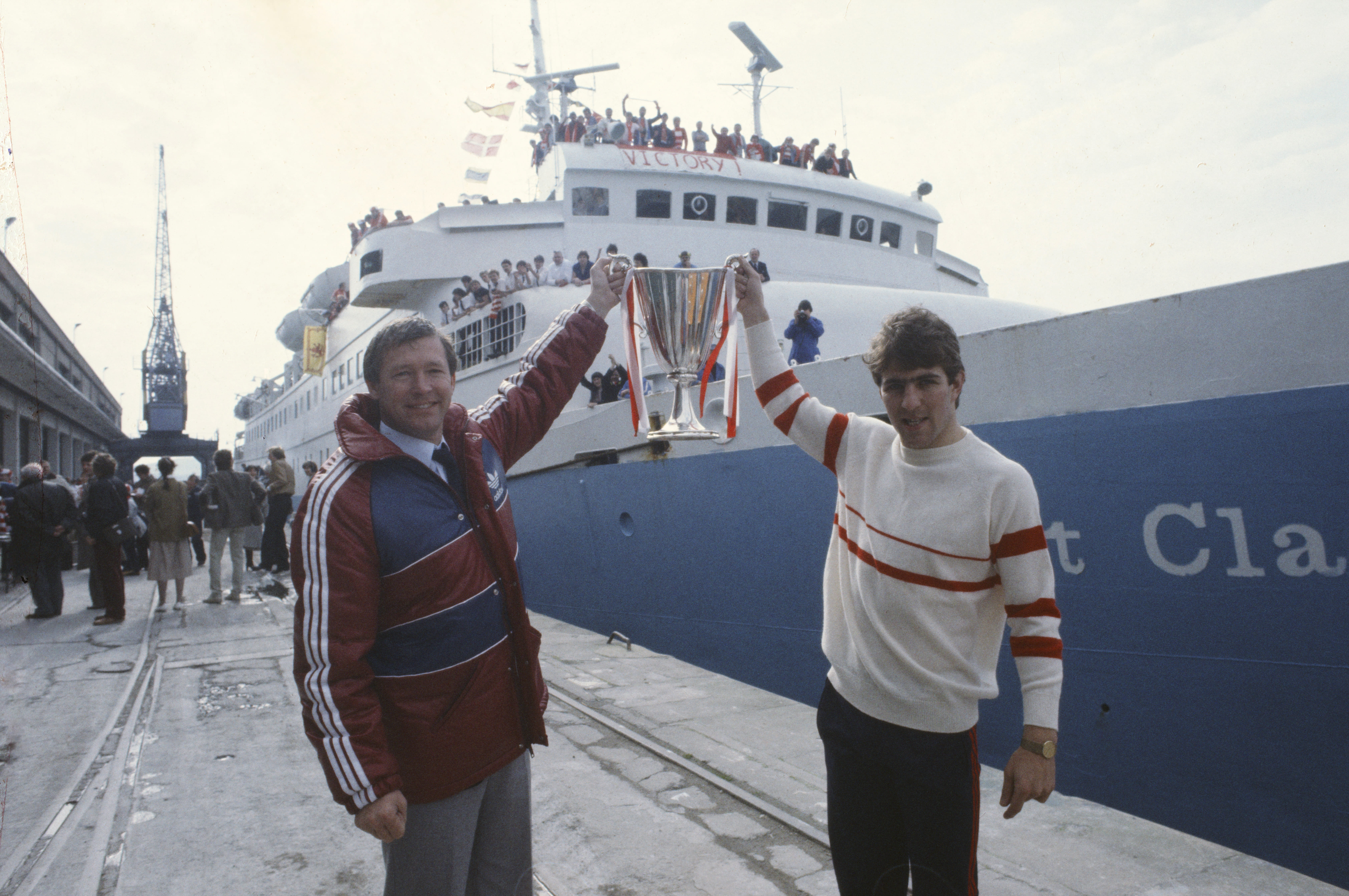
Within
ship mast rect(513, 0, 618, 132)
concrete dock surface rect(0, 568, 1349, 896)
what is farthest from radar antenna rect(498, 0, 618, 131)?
concrete dock surface rect(0, 568, 1349, 896)

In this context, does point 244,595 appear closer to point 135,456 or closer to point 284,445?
point 284,445

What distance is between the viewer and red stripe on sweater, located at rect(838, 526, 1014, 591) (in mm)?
1532

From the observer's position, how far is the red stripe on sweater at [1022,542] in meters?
1.48

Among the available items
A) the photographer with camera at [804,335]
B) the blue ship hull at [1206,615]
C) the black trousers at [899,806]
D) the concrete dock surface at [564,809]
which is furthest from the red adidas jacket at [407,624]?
the photographer with camera at [804,335]

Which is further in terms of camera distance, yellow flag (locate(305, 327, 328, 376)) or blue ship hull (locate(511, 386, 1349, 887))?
yellow flag (locate(305, 327, 328, 376))

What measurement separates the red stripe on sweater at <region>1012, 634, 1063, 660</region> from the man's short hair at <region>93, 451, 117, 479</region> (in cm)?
752

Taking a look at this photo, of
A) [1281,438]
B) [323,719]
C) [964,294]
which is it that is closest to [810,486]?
[1281,438]

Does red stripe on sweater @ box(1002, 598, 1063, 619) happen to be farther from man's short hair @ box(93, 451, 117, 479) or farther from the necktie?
man's short hair @ box(93, 451, 117, 479)

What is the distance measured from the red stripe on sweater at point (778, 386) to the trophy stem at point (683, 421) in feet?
0.97

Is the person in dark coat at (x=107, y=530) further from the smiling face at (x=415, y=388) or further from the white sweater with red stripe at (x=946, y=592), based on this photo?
the white sweater with red stripe at (x=946, y=592)

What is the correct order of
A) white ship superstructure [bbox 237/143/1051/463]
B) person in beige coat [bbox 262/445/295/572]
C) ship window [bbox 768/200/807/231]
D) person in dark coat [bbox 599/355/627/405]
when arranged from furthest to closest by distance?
ship window [bbox 768/200/807/231], white ship superstructure [bbox 237/143/1051/463], person in beige coat [bbox 262/445/295/572], person in dark coat [bbox 599/355/627/405]

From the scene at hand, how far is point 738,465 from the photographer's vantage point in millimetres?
5629

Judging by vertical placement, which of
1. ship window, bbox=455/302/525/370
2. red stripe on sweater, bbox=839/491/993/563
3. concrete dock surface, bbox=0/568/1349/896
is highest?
ship window, bbox=455/302/525/370

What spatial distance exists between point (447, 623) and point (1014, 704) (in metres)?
3.44
